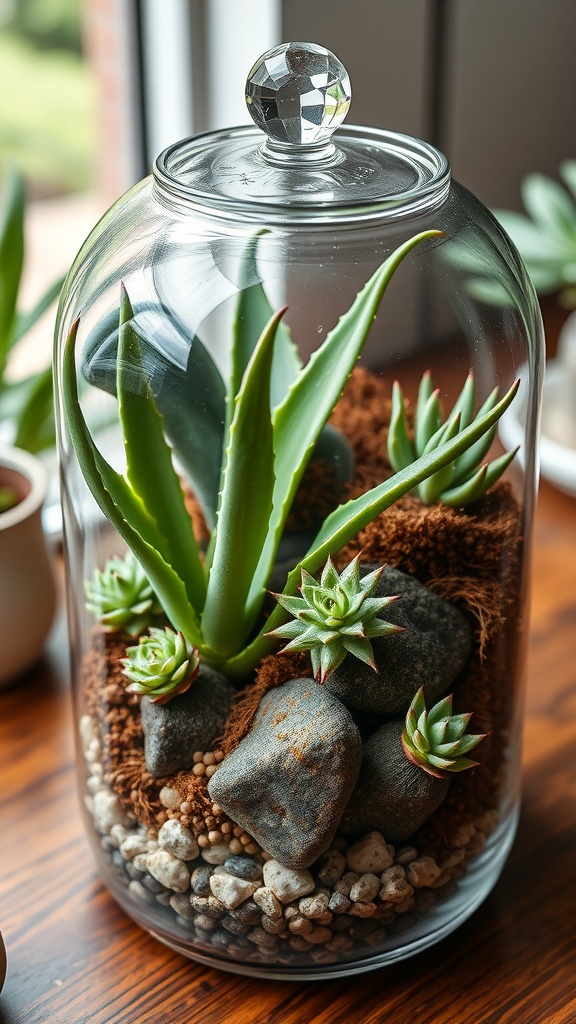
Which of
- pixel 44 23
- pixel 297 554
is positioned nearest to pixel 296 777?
pixel 297 554

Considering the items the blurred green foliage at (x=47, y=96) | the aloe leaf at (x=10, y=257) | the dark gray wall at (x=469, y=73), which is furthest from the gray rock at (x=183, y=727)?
the blurred green foliage at (x=47, y=96)

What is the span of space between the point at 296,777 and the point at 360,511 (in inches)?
4.6

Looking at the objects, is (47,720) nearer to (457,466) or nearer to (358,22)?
(457,466)

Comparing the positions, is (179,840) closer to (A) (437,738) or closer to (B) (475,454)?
(A) (437,738)

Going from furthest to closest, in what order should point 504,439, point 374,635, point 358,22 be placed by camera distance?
point 358,22, point 504,439, point 374,635

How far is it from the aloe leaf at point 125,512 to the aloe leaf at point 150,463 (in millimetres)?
15

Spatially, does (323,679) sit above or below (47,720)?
above

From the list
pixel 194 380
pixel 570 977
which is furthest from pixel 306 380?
pixel 570 977

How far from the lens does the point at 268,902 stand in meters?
0.52

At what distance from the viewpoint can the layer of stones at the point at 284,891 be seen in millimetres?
521

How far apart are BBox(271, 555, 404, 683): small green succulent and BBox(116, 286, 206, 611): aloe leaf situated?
8 centimetres

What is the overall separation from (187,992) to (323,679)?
0.18 meters

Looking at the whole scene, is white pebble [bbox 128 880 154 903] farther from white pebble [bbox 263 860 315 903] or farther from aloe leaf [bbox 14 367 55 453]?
aloe leaf [bbox 14 367 55 453]

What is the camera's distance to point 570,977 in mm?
578
